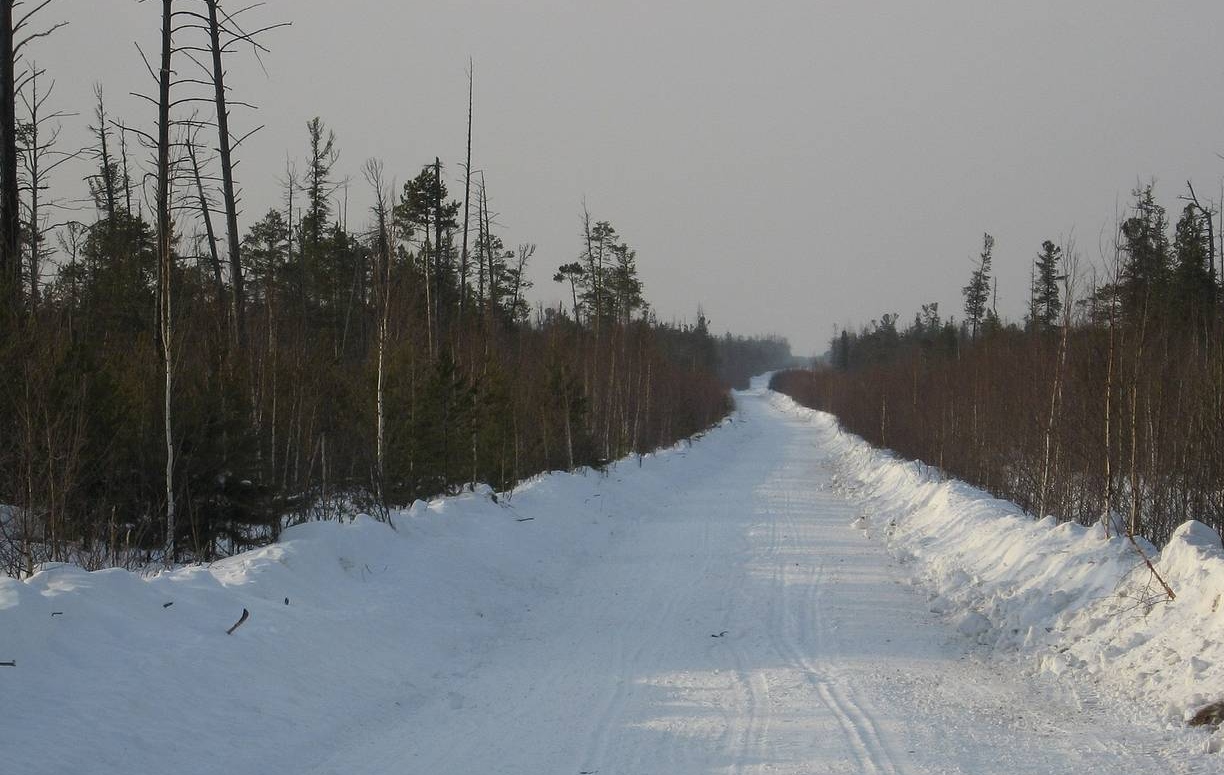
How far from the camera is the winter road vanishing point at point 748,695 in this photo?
4.96m

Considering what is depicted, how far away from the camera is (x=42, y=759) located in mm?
4172

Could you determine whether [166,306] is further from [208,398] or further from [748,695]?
[748,695]

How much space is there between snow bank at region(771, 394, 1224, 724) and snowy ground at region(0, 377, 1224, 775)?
1.4 inches

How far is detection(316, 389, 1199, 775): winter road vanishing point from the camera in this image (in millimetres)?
4961

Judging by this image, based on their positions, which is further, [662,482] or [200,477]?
[662,482]

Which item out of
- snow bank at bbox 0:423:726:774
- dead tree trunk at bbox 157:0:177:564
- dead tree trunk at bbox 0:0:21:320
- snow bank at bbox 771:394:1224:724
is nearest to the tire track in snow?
snow bank at bbox 771:394:1224:724

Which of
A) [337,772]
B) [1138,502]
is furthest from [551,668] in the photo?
[1138,502]

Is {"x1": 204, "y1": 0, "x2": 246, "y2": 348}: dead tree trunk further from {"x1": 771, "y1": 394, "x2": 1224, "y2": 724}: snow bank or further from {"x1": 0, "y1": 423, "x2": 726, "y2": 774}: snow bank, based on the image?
{"x1": 771, "y1": 394, "x2": 1224, "y2": 724}: snow bank

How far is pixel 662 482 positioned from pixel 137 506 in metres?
15.9

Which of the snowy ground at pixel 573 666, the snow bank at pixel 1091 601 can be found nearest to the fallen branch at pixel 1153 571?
the snow bank at pixel 1091 601

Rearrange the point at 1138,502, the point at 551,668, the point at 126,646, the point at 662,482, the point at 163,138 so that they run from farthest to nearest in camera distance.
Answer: the point at 662,482 < the point at 163,138 < the point at 1138,502 < the point at 551,668 < the point at 126,646

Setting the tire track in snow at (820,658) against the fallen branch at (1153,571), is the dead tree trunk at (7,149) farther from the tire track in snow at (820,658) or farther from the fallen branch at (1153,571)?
the fallen branch at (1153,571)

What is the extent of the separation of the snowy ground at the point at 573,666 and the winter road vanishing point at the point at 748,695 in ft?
0.09

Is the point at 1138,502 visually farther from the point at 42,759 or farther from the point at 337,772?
the point at 42,759
